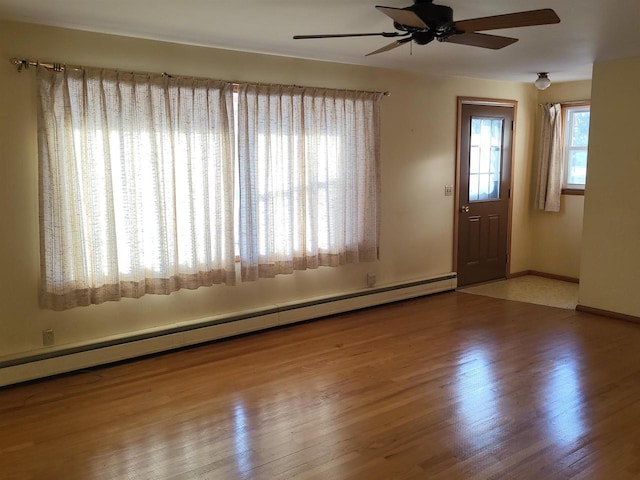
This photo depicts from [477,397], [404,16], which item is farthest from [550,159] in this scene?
[404,16]

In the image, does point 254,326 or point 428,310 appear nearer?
point 254,326

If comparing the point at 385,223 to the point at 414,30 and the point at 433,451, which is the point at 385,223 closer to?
the point at 414,30

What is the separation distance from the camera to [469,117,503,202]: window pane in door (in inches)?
242

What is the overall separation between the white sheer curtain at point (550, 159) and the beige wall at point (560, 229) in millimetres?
128

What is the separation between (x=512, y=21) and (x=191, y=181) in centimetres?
251

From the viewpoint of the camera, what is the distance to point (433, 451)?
2.73 meters

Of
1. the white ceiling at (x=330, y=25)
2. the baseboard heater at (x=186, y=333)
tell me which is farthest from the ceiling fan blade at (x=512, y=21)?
the baseboard heater at (x=186, y=333)

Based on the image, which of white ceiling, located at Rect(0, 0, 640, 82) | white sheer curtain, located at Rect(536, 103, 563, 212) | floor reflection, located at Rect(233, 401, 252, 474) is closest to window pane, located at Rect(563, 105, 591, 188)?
white sheer curtain, located at Rect(536, 103, 563, 212)

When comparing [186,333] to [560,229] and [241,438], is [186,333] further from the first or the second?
[560,229]

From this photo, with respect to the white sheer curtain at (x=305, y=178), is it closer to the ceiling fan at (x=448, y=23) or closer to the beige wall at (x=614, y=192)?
the ceiling fan at (x=448, y=23)

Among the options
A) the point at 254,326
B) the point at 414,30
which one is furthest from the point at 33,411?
the point at 414,30

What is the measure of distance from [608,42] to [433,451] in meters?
3.39

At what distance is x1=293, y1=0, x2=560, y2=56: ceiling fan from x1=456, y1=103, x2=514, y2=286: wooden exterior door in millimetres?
2870

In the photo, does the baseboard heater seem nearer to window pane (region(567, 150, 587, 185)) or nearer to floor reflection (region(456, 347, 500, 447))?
floor reflection (region(456, 347, 500, 447))
